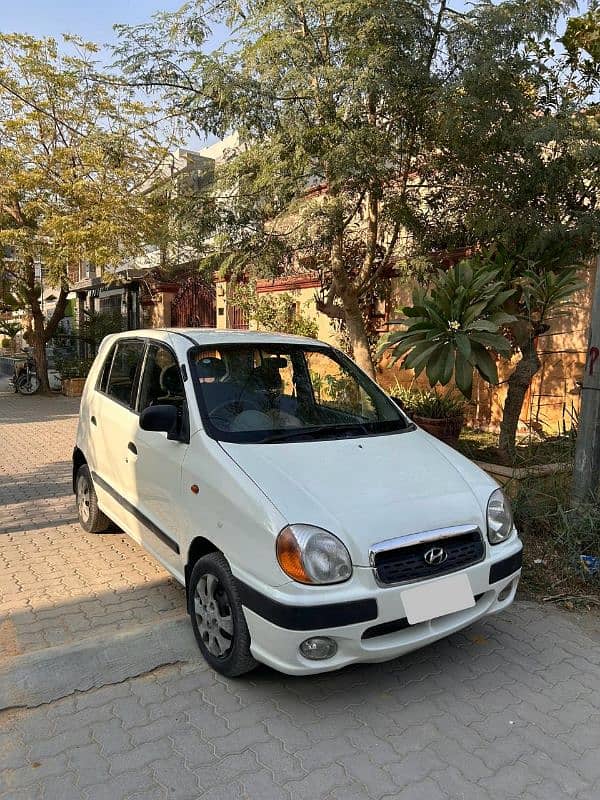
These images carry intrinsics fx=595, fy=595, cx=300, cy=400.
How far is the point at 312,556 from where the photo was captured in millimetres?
2535

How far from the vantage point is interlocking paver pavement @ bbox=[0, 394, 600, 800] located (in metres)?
2.30

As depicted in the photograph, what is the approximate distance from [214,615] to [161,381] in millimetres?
1549

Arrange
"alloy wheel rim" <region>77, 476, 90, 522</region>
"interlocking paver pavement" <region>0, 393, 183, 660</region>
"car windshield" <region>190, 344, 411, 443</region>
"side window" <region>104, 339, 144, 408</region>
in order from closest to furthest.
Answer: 1. "car windshield" <region>190, 344, 411, 443</region>
2. "interlocking paver pavement" <region>0, 393, 183, 660</region>
3. "side window" <region>104, 339, 144, 408</region>
4. "alloy wheel rim" <region>77, 476, 90, 522</region>

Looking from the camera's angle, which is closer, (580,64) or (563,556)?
(563,556)

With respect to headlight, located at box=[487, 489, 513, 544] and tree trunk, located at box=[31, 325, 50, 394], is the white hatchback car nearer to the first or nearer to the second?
headlight, located at box=[487, 489, 513, 544]

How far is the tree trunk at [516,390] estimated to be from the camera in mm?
5508

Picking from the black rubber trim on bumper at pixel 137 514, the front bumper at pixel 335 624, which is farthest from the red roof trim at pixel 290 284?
the front bumper at pixel 335 624

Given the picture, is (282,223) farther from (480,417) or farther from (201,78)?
(480,417)

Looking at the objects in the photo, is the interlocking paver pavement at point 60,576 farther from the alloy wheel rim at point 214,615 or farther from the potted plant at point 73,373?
the potted plant at point 73,373

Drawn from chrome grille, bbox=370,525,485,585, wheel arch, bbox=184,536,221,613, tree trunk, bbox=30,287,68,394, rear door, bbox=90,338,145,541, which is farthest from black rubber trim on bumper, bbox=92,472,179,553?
tree trunk, bbox=30,287,68,394

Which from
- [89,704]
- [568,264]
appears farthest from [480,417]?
[89,704]

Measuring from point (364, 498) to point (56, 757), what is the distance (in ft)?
5.45

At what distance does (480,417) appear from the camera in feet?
27.1

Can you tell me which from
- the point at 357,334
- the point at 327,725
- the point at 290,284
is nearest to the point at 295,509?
the point at 327,725
